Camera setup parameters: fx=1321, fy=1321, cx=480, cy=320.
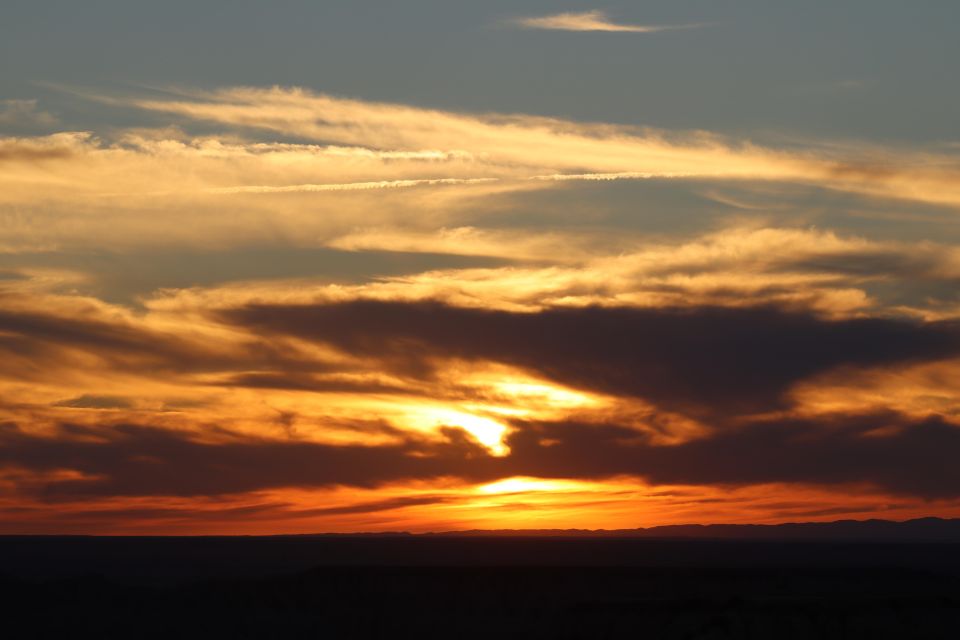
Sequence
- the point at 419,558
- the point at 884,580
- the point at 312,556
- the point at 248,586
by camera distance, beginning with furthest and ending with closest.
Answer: the point at 312,556 < the point at 419,558 < the point at 884,580 < the point at 248,586

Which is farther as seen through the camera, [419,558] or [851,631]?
[419,558]

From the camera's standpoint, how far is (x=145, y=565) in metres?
138

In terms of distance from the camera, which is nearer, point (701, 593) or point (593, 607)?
point (593, 607)

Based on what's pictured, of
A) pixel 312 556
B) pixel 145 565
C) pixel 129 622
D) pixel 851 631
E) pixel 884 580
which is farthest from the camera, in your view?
pixel 312 556

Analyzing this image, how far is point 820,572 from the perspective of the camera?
105562 millimetres

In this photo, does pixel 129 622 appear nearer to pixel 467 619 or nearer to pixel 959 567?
pixel 467 619

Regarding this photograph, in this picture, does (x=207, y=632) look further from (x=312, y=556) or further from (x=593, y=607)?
(x=312, y=556)

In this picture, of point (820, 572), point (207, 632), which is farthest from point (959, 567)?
point (207, 632)

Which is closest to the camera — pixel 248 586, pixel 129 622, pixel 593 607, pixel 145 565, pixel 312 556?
pixel 593 607

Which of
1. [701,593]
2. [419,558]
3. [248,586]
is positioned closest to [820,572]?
[701,593]

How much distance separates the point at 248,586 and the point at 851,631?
129ft

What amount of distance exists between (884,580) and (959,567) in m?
49.7

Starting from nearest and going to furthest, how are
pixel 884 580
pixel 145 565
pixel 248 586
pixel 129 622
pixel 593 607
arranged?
pixel 593 607
pixel 129 622
pixel 248 586
pixel 884 580
pixel 145 565

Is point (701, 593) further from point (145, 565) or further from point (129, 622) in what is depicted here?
point (145, 565)
